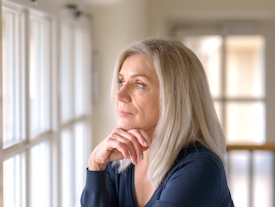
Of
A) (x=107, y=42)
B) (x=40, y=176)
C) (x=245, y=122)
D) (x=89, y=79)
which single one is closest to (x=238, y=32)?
(x=245, y=122)

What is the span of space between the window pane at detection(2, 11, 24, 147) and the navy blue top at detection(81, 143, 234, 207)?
50 centimetres

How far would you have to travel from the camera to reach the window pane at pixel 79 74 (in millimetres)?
2520

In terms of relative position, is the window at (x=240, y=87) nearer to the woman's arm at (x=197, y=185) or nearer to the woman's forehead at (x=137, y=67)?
the woman's forehead at (x=137, y=67)

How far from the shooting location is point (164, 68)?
3.77 ft

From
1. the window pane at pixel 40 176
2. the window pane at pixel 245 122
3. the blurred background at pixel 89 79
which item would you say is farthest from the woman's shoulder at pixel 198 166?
the window pane at pixel 245 122

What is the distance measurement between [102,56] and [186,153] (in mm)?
1752

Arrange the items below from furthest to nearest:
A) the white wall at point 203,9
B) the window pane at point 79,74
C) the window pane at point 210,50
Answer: the window pane at point 210,50, the white wall at point 203,9, the window pane at point 79,74

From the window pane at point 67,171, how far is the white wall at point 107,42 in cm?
44

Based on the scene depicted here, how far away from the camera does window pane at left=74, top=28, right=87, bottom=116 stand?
252 cm

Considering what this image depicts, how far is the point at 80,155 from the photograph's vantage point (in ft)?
8.62

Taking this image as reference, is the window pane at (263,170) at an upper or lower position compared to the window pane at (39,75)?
lower

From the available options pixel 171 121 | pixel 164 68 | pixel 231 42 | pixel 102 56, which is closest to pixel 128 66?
pixel 164 68

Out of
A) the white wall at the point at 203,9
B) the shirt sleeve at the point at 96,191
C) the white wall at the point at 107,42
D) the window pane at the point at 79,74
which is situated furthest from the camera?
the white wall at the point at 203,9

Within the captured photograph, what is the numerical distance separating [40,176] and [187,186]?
1145mm
